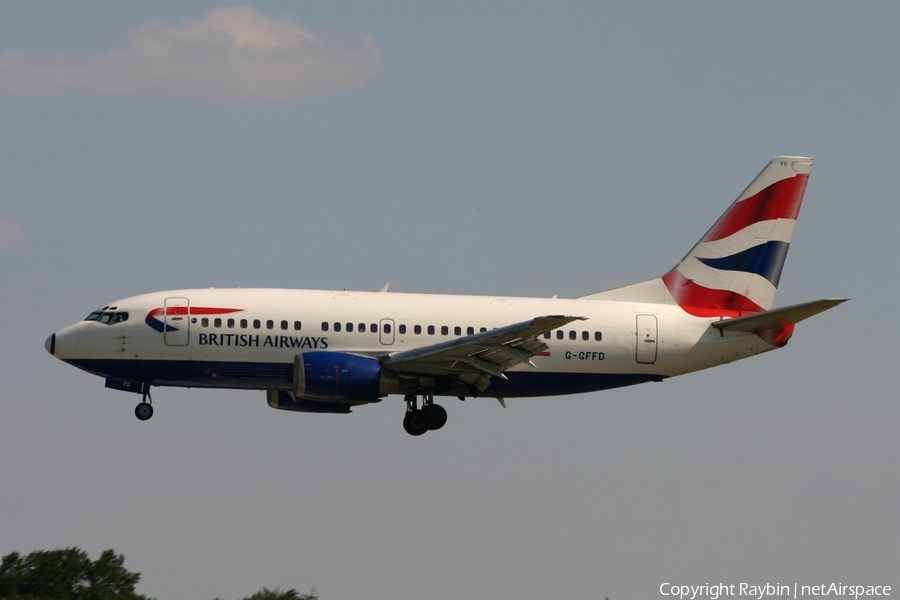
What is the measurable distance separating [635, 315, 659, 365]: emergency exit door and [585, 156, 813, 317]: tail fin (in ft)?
6.23

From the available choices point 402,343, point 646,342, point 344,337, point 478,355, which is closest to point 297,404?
point 344,337

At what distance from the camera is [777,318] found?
4466 centimetres

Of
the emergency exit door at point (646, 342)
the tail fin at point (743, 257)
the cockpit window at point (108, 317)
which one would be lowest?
the cockpit window at point (108, 317)

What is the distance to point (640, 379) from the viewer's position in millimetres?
45969

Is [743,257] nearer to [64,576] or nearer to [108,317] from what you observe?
[108,317]

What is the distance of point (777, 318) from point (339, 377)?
13.7m

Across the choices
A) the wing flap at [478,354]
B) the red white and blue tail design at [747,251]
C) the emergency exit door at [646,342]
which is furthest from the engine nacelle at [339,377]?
the red white and blue tail design at [747,251]

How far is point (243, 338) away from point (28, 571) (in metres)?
20.8

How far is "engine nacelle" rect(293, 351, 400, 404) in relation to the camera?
4209cm

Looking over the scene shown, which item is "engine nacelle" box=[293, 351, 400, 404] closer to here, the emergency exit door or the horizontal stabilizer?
the emergency exit door

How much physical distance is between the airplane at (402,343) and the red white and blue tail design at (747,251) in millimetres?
749

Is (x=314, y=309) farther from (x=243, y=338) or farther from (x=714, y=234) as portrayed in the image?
(x=714, y=234)

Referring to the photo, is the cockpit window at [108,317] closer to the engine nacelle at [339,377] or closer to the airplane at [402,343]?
the airplane at [402,343]

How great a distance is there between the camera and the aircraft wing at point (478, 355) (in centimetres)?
4034
